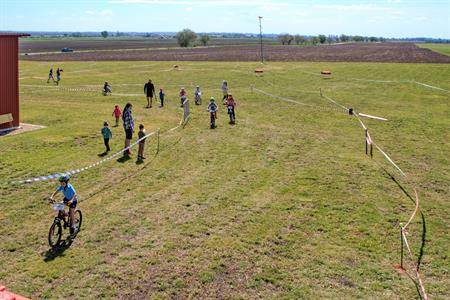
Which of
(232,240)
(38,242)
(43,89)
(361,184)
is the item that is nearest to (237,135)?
(361,184)

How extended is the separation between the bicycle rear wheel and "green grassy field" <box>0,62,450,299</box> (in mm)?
386

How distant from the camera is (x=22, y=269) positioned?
9.70 meters

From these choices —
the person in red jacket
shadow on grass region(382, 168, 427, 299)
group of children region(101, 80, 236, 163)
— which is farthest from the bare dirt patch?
shadow on grass region(382, 168, 427, 299)

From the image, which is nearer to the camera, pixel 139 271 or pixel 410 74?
pixel 139 271

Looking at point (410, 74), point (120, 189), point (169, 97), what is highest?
point (410, 74)

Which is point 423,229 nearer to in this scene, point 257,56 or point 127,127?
point 127,127

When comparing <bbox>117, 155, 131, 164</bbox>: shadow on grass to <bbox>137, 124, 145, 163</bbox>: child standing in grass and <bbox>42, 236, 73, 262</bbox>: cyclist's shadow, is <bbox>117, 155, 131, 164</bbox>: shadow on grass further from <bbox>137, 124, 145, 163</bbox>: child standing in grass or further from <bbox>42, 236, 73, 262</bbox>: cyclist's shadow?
<bbox>42, 236, 73, 262</bbox>: cyclist's shadow

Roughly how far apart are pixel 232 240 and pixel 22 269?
4.99m

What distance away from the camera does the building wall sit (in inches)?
875

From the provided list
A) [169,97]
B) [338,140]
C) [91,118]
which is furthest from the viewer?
[169,97]

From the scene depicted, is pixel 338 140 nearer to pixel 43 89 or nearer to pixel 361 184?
pixel 361 184

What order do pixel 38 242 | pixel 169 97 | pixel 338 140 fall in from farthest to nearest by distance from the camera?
1. pixel 169 97
2. pixel 338 140
3. pixel 38 242

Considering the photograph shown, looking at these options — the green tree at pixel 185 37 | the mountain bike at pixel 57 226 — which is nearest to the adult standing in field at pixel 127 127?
the mountain bike at pixel 57 226

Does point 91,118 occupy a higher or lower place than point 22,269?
higher
